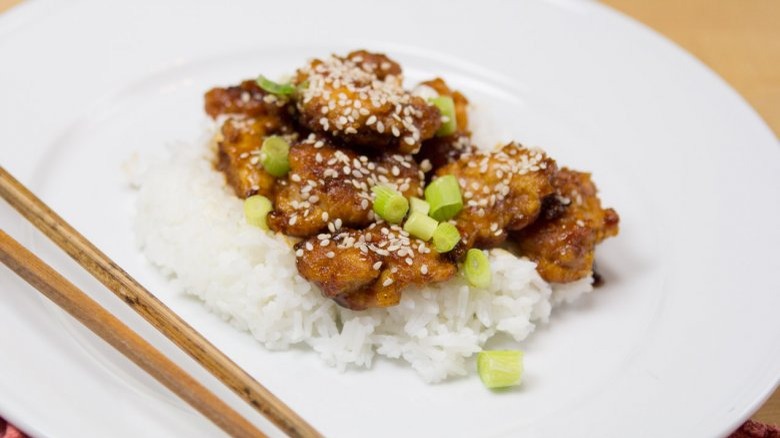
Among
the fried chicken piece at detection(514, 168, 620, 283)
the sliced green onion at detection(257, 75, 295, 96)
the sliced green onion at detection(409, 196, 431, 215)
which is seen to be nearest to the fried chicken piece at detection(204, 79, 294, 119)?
the sliced green onion at detection(257, 75, 295, 96)

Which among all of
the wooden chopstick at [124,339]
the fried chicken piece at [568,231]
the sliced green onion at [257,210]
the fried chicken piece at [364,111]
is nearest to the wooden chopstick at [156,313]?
the wooden chopstick at [124,339]

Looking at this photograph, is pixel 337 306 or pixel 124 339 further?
pixel 337 306

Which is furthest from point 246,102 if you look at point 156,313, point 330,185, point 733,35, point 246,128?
point 733,35

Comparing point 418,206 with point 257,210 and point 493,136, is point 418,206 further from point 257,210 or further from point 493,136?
point 493,136

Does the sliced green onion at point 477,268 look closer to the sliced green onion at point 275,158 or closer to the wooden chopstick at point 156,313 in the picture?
the sliced green onion at point 275,158

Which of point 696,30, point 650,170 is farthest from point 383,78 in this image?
point 696,30

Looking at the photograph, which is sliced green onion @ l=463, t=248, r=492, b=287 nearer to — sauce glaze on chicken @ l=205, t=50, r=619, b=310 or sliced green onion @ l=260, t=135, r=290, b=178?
sauce glaze on chicken @ l=205, t=50, r=619, b=310
